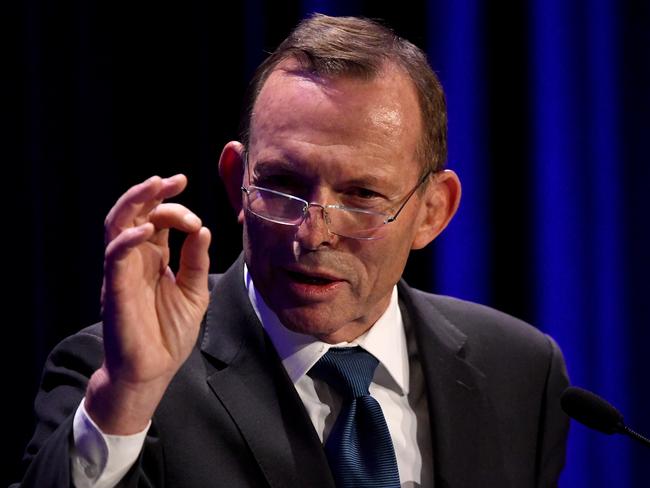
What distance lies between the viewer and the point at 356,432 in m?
1.79

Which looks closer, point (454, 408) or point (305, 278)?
point (305, 278)

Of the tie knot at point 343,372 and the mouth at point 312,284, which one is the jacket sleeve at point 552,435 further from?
the mouth at point 312,284

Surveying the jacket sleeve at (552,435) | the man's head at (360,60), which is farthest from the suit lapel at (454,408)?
the man's head at (360,60)

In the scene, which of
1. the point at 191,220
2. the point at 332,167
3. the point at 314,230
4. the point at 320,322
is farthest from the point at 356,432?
the point at 191,220

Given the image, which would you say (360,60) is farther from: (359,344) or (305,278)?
(359,344)

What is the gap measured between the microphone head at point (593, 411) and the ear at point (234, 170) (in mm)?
766

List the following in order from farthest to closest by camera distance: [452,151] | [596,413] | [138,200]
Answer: [452,151] < [596,413] < [138,200]

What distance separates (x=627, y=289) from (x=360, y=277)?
1.46m

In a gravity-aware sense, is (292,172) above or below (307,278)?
above

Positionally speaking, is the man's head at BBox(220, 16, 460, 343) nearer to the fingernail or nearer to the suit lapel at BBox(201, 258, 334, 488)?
the suit lapel at BBox(201, 258, 334, 488)

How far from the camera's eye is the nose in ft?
5.50

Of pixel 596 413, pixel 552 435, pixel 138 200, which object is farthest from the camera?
pixel 552 435

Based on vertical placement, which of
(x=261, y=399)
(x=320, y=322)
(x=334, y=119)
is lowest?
(x=261, y=399)

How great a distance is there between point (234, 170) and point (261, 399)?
1.63ft
